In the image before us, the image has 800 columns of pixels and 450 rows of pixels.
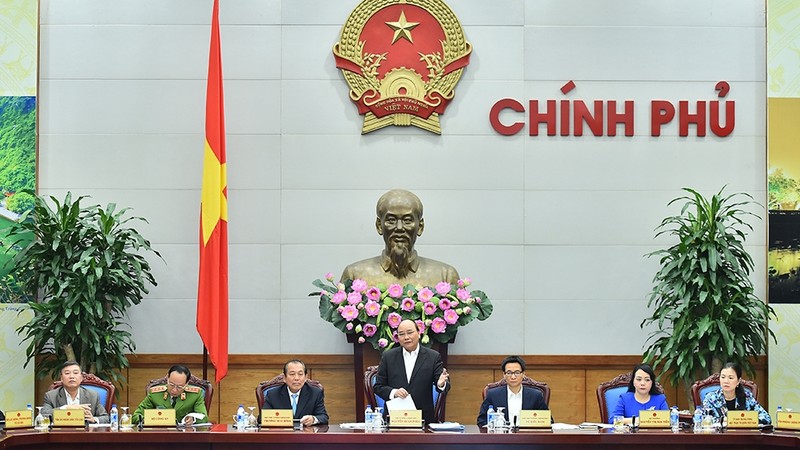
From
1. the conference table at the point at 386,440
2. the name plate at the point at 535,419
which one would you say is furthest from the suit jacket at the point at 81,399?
the name plate at the point at 535,419

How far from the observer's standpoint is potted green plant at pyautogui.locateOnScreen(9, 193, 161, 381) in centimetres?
823

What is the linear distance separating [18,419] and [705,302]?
4.71 meters

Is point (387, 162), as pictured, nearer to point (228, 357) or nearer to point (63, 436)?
point (228, 357)

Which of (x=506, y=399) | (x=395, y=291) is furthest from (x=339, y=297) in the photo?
(x=506, y=399)

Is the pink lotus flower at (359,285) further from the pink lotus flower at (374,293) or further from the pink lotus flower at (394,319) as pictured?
the pink lotus flower at (394,319)

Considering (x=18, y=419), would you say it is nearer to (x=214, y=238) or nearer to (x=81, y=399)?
(x=81, y=399)

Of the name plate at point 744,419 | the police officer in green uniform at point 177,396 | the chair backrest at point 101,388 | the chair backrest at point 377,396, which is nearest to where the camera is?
the name plate at point 744,419

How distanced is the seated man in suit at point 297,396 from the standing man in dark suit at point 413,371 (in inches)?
15.2

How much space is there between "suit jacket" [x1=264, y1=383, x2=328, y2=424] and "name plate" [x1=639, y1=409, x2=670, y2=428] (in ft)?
6.49

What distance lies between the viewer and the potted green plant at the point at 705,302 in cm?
820

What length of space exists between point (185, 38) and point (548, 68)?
2.82 meters

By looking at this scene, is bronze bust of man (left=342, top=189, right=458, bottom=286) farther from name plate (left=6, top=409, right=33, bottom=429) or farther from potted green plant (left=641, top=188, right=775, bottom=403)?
name plate (left=6, top=409, right=33, bottom=429)

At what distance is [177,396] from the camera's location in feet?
23.0

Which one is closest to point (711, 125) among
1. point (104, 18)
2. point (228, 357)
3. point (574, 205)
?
point (574, 205)
